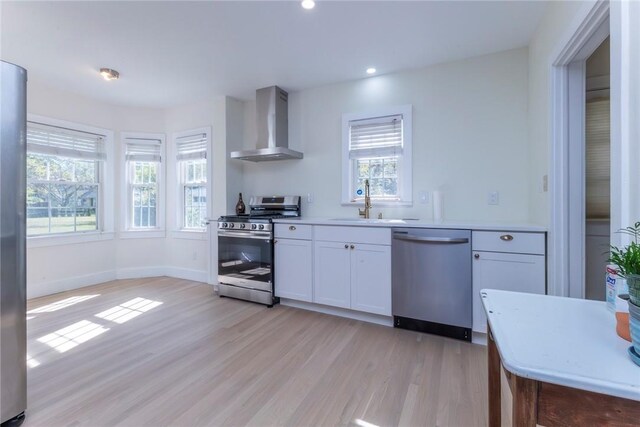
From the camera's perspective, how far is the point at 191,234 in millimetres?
4297

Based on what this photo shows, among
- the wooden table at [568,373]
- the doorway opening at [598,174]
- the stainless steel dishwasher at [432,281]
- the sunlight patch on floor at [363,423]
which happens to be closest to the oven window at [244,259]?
the stainless steel dishwasher at [432,281]

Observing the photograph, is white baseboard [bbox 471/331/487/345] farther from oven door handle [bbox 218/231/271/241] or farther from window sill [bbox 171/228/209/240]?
window sill [bbox 171/228/209/240]

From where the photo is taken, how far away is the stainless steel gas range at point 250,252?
10.7 feet

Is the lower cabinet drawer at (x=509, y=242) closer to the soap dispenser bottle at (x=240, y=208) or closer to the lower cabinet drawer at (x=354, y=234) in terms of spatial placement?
the lower cabinet drawer at (x=354, y=234)

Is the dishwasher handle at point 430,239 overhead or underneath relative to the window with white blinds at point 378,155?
underneath

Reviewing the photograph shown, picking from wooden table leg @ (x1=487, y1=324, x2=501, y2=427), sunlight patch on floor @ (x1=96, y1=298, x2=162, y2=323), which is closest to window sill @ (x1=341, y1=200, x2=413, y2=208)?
wooden table leg @ (x1=487, y1=324, x2=501, y2=427)

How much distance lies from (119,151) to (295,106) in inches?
109

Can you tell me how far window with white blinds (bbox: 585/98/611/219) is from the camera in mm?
2166

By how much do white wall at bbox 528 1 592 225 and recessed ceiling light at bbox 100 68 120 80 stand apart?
4011 millimetres

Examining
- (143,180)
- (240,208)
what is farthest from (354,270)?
(143,180)

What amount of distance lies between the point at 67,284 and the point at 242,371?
333 cm

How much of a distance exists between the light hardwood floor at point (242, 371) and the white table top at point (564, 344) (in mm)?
950

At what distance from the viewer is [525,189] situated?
2652 millimetres

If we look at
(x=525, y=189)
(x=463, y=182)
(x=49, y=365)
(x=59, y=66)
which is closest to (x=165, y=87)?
(x=59, y=66)
